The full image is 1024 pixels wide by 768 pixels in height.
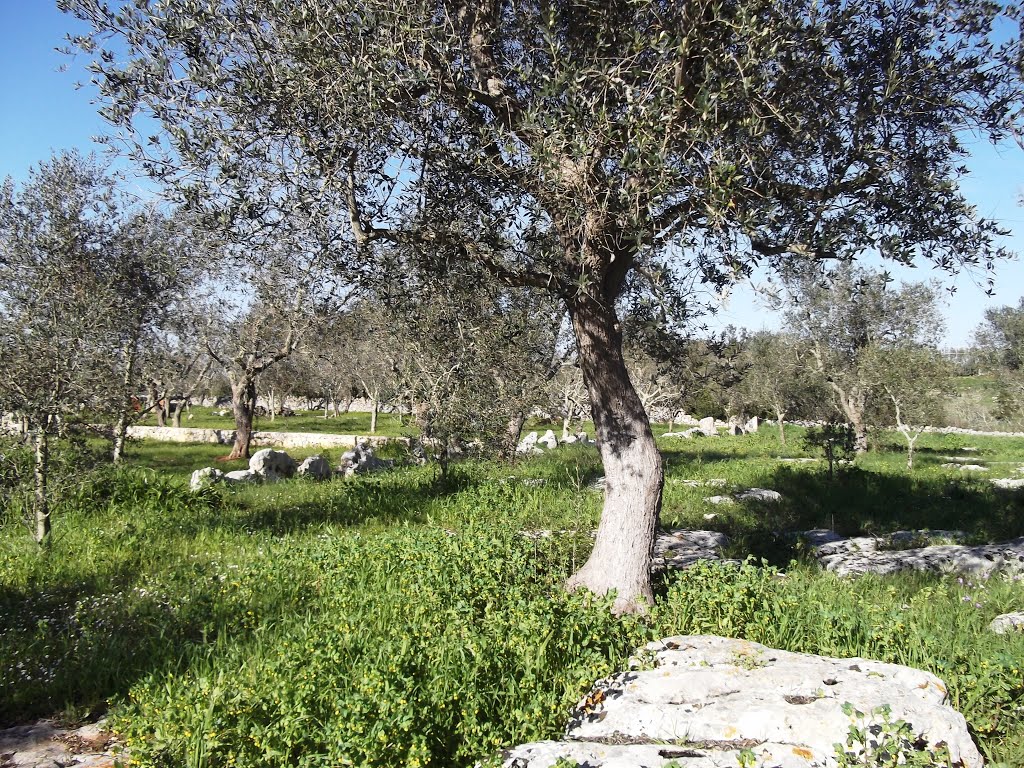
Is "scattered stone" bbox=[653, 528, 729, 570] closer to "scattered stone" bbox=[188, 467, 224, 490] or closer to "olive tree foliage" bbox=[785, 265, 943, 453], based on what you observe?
"scattered stone" bbox=[188, 467, 224, 490]

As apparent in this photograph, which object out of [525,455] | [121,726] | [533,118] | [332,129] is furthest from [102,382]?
[525,455]

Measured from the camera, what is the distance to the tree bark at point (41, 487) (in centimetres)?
954

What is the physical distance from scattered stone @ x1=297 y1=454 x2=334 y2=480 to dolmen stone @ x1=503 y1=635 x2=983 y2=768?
14.9 meters

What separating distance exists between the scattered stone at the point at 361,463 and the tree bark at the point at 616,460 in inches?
508

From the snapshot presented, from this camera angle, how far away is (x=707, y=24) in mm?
6496

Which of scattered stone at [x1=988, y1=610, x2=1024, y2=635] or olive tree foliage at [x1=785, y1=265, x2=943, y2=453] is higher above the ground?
olive tree foliage at [x1=785, y1=265, x2=943, y2=453]

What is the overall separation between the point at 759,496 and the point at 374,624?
1088 centimetres

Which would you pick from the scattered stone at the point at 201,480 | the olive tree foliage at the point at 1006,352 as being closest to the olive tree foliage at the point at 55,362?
the scattered stone at the point at 201,480

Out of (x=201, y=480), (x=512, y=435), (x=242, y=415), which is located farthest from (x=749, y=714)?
(x=242, y=415)

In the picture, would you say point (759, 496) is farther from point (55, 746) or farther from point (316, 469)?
point (55, 746)

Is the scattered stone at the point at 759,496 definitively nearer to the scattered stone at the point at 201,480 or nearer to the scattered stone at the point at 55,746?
the scattered stone at the point at 201,480

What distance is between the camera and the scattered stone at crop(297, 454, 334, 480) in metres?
18.9

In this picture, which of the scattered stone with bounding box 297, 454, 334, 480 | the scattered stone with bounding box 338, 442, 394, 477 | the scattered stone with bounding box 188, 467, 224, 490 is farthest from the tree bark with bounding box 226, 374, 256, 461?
the scattered stone with bounding box 188, 467, 224, 490

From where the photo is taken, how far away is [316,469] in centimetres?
1925
